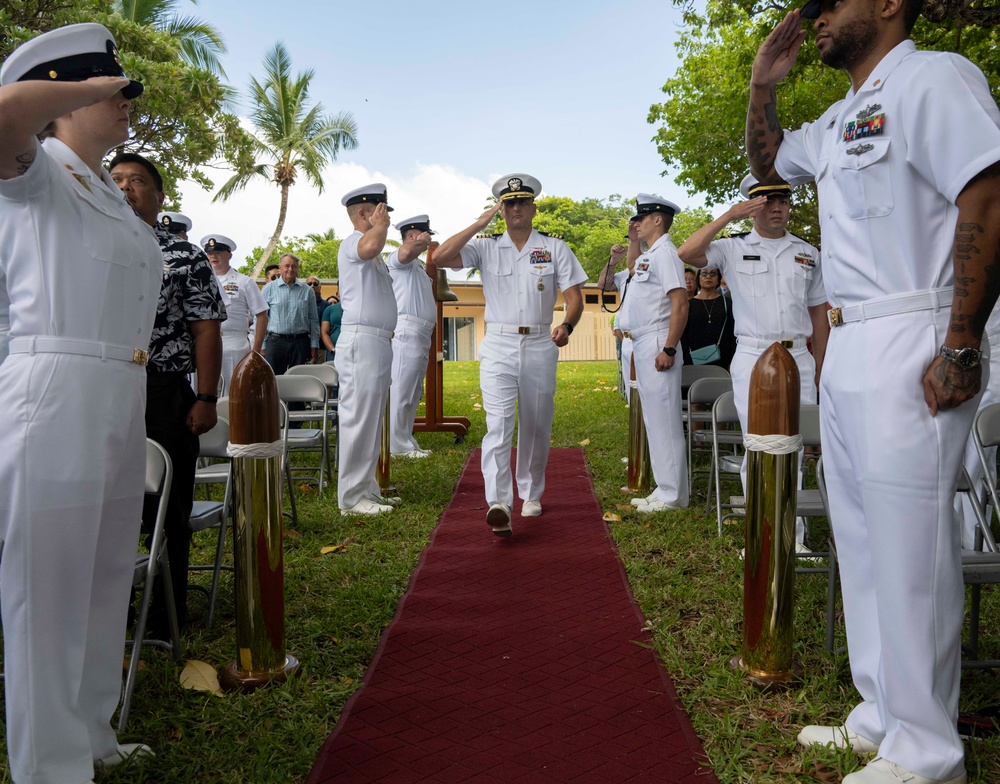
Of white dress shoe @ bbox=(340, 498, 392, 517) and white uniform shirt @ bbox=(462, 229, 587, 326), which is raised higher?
white uniform shirt @ bbox=(462, 229, 587, 326)

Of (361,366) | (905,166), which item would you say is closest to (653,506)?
(361,366)

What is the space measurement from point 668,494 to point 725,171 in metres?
13.0

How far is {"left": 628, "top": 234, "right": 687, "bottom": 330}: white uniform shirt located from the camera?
21.5 feet

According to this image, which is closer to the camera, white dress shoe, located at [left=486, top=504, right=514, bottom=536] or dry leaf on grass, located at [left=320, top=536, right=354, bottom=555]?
dry leaf on grass, located at [left=320, top=536, right=354, bottom=555]

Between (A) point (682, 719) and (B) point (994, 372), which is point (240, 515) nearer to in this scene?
(A) point (682, 719)

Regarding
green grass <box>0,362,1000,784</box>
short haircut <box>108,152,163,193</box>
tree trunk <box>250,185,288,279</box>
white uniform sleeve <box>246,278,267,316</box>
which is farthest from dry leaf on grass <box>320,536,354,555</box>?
tree trunk <box>250,185,288,279</box>

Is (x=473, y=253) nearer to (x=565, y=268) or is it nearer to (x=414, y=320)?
(x=565, y=268)

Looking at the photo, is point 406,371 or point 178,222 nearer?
point 178,222

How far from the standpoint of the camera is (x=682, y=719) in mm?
3078

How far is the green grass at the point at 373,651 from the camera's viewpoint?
2.75 meters

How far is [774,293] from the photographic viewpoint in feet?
17.7

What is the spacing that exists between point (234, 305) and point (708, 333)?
17.0 feet

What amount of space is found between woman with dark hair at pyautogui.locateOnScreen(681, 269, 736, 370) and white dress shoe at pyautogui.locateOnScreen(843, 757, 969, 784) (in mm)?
6992

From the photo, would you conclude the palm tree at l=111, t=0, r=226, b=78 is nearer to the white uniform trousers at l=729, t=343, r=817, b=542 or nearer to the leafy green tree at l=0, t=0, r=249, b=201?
the leafy green tree at l=0, t=0, r=249, b=201
